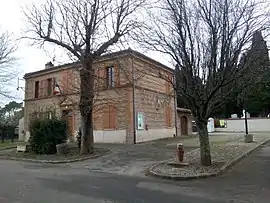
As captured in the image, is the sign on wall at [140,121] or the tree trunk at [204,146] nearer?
the tree trunk at [204,146]

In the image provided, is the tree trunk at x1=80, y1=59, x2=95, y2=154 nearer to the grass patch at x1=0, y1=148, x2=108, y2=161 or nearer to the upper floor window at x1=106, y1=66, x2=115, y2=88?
the grass patch at x1=0, y1=148, x2=108, y2=161

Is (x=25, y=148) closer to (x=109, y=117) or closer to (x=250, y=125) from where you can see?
(x=109, y=117)

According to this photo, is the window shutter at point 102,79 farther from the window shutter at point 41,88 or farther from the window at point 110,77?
the window shutter at point 41,88

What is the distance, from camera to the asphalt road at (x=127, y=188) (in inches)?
315

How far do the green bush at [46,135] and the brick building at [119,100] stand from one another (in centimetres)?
135

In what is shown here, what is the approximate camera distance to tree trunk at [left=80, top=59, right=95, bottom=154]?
61.4ft

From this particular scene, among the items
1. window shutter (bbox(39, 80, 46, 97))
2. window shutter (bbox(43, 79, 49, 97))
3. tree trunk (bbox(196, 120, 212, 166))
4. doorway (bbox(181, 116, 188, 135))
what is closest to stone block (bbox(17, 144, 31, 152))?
window shutter (bbox(43, 79, 49, 97))

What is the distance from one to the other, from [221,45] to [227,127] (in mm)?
34168

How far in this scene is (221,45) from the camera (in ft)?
39.9

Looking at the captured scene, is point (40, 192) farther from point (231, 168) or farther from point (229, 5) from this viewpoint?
point (229, 5)

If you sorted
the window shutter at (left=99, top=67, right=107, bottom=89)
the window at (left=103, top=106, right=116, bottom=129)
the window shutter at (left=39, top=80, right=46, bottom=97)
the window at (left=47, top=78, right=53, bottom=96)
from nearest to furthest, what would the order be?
1. the window shutter at (left=99, top=67, right=107, bottom=89)
2. the window at (left=103, top=106, right=116, bottom=129)
3. the window at (left=47, top=78, right=53, bottom=96)
4. the window shutter at (left=39, top=80, right=46, bottom=97)

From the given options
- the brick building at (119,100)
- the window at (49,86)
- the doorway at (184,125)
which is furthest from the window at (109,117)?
the doorway at (184,125)

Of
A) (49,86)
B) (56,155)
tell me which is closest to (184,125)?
(49,86)

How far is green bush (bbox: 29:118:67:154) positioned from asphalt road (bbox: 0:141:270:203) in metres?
7.67
